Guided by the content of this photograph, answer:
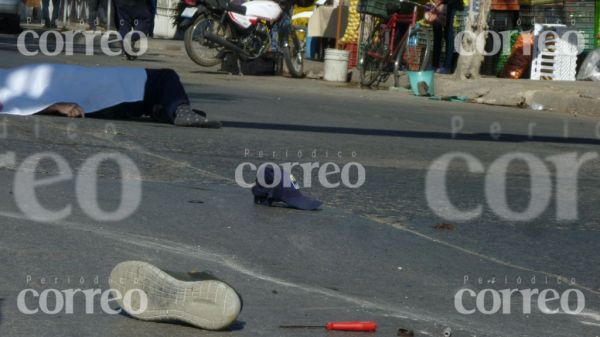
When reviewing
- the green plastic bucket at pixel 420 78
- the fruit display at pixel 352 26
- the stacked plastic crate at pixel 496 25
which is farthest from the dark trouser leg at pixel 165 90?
the fruit display at pixel 352 26

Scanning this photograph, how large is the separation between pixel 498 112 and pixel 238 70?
16.2 feet

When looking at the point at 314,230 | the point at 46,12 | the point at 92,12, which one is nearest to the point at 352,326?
the point at 314,230

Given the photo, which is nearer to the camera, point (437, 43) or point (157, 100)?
point (157, 100)

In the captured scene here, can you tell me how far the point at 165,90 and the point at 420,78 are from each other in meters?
6.85

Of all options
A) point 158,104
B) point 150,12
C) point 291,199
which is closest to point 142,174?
point 291,199

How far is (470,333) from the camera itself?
312 centimetres

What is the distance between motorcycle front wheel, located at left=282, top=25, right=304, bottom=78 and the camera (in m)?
15.5

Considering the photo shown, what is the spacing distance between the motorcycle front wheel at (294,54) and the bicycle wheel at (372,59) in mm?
1101

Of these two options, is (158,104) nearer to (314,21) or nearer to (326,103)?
(326,103)

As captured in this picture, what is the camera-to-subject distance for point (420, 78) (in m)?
13.9

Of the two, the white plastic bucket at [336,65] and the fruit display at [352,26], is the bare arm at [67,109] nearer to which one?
the white plastic bucket at [336,65]

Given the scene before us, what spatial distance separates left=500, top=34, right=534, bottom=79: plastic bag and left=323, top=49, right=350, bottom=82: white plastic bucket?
8.70 feet

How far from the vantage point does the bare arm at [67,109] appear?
7.45 m

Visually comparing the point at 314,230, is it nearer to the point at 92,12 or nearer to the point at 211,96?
the point at 211,96
